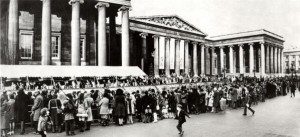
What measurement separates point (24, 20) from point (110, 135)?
2088 centimetres

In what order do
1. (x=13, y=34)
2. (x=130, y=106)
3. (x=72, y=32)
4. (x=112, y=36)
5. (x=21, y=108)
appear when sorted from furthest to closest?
(x=112, y=36), (x=72, y=32), (x=13, y=34), (x=130, y=106), (x=21, y=108)

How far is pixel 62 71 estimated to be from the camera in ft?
80.5

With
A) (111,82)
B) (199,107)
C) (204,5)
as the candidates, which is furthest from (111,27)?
(199,107)

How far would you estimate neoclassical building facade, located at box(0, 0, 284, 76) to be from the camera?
997 inches

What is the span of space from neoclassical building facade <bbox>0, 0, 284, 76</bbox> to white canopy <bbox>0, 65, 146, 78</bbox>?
4.31ft

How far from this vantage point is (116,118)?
15.3m

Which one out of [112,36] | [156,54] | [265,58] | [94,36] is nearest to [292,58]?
[265,58]

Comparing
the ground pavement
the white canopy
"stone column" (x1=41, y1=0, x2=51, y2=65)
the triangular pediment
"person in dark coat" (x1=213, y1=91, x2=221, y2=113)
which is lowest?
the ground pavement

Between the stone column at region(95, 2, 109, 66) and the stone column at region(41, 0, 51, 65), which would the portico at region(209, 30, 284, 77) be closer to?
Result: the stone column at region(95, 2, 109, 66)

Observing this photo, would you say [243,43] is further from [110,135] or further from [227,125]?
[110,135]

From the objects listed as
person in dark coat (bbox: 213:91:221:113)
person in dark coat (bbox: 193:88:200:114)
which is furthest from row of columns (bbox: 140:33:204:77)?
person in dark coat (bbox: 193:88:200:114)

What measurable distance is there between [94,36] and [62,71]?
8.96 m

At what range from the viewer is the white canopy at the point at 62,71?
21.7m

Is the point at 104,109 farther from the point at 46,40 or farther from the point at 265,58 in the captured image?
the point at 265,58
